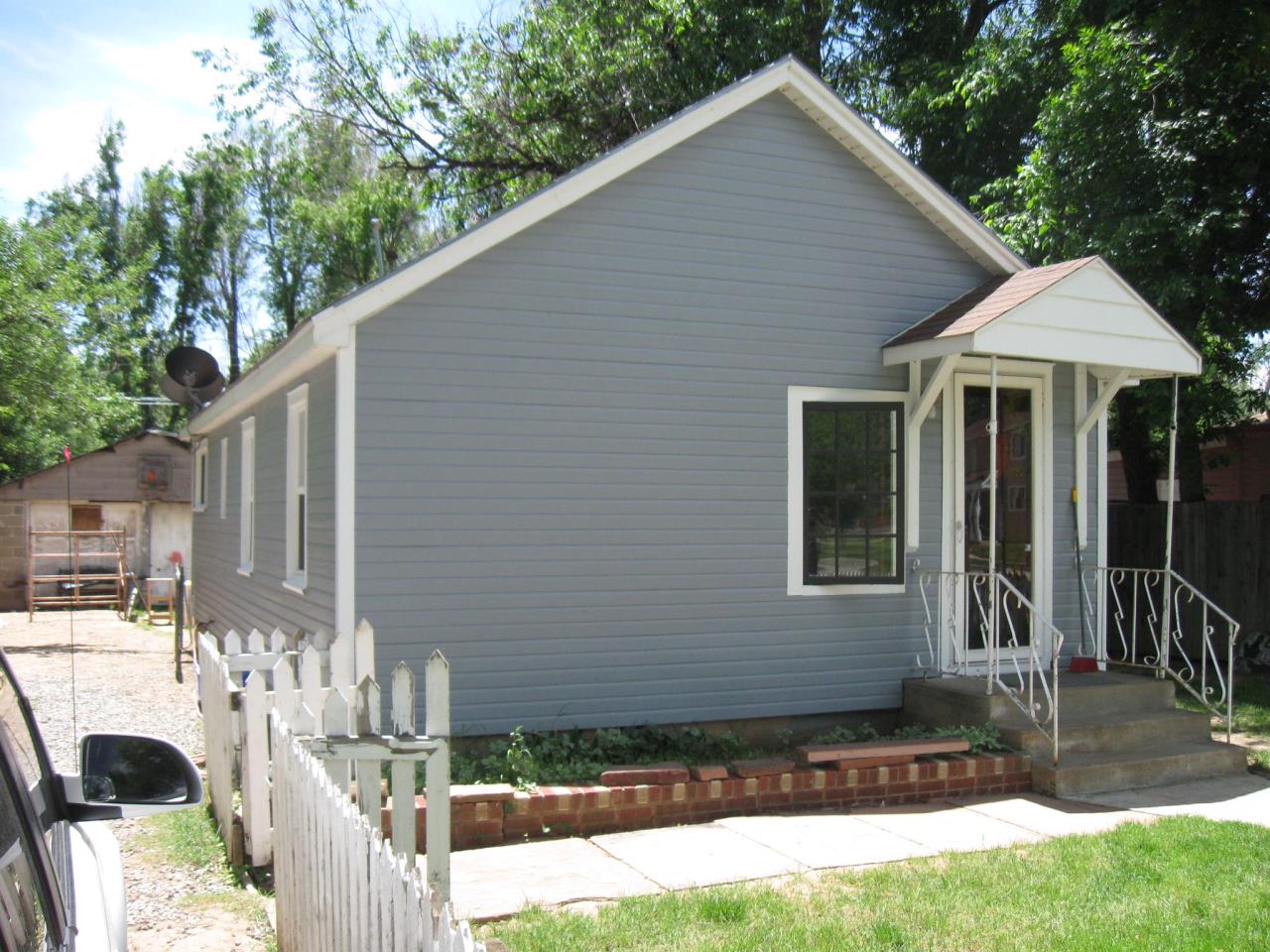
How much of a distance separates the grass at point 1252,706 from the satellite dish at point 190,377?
38.8ft

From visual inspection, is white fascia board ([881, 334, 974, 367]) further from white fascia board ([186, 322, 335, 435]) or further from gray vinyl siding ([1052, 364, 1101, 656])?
white fascia board ([186, 322, 335, 435])

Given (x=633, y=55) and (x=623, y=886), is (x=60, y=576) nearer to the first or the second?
(x=633, y=55)

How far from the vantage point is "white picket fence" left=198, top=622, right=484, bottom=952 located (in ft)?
9.53

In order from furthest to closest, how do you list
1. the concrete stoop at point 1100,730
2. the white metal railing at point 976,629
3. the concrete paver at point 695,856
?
the white metal railing at point 976,629
the concrete stoop at point 1100,730
the concrete paver at point 695,856

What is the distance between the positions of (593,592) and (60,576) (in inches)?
843

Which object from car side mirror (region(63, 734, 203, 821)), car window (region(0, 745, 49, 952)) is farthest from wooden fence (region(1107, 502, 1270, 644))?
car window (region(0, 745, 49, 952))

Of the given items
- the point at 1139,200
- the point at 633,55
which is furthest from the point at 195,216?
the point at 1139,200

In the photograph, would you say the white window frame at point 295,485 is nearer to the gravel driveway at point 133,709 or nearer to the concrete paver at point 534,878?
the gravel driveway at point 133,709

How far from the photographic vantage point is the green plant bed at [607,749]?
280 inches

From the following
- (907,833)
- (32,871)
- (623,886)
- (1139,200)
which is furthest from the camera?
(1139,200)

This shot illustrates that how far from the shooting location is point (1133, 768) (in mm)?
7734

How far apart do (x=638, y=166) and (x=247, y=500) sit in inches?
248

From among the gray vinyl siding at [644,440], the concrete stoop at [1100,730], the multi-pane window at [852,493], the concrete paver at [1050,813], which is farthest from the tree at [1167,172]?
the concrete paver at [1050,813]

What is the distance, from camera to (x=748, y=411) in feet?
28.2
